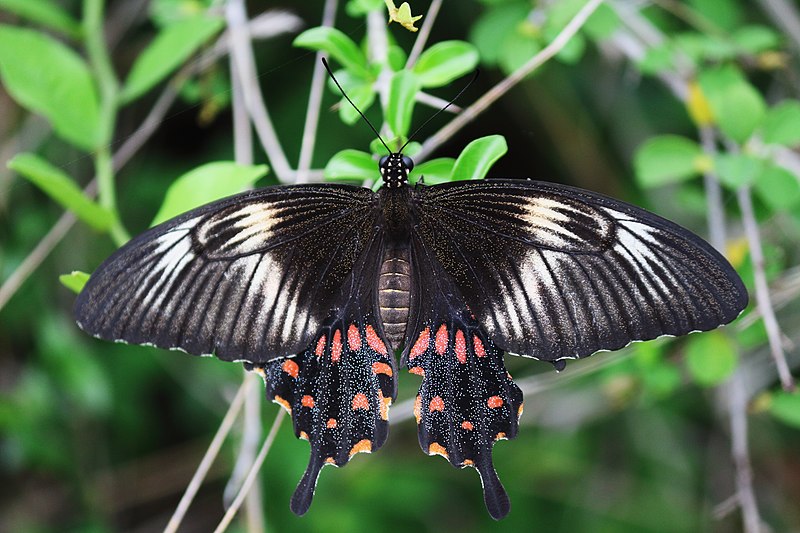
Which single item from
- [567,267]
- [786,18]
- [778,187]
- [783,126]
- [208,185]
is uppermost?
[786,18]

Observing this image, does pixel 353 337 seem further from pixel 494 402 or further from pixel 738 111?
pixel 738 111

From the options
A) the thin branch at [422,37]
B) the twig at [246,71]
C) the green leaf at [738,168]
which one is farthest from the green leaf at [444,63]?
the green leaf at [738,168]

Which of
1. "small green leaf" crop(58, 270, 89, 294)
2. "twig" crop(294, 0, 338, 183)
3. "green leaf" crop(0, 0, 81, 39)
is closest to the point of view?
"small green leaf" crop(58, 270, 89, 294)

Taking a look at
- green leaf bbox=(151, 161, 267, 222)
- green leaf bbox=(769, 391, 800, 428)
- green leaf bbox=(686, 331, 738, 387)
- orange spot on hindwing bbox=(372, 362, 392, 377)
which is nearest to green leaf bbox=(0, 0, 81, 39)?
green leaf bbox=(151, 161, 267, 222)

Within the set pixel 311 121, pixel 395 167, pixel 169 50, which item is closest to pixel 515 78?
pixel 395 167

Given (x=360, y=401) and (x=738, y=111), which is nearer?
(x=360, y=401)

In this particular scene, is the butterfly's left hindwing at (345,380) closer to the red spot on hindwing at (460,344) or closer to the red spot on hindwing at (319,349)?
the red spot on hindwing at (319,349)

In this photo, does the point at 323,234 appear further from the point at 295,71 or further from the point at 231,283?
the point at 295,71

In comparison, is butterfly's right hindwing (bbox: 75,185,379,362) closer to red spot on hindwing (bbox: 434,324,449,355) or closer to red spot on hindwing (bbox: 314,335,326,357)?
red spot on hindwing (bbox: 314,335,326,357)
